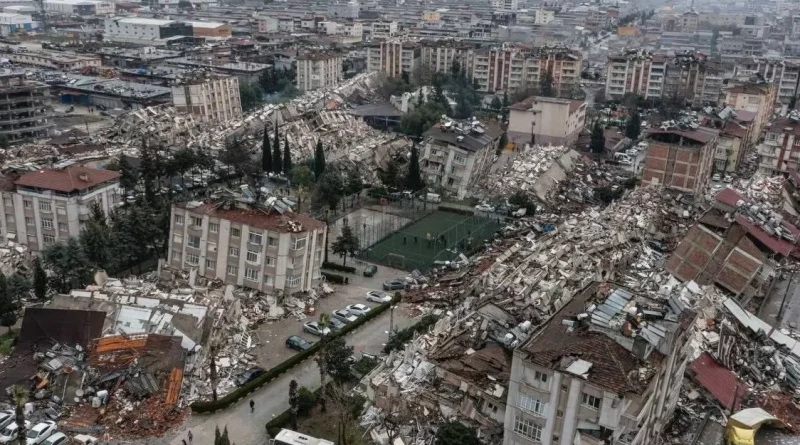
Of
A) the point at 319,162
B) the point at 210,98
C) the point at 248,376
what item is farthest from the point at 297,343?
the point at 210,98

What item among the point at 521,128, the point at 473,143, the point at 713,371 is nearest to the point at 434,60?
the point at 521,128

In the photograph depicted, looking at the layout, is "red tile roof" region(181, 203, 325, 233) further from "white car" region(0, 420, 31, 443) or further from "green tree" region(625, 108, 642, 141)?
"green tree" region(625, 108, 642, 141)

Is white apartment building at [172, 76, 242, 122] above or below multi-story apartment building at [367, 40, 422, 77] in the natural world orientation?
below

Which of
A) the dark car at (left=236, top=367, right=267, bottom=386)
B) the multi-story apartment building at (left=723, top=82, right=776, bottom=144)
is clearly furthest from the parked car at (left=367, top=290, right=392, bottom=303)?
the multi-story apartment building at (left=723, top=82, right=776, bottom=144)

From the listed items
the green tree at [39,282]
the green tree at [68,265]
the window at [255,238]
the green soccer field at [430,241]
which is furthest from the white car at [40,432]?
the green soccer field at [430,241]

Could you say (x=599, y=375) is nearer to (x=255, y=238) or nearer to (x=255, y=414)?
(x=255, y=414)

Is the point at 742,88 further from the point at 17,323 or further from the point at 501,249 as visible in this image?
the point at 17,323

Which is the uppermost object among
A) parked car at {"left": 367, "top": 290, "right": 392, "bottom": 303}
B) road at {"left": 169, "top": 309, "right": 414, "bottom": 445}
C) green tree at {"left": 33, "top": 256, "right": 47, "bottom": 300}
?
green tree at {"left": 33, "top": 256, "right": 47, "bottom": 300}

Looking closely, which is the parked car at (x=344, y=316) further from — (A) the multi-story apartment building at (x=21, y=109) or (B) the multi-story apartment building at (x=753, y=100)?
(B) the multi-story apartment building at (x=753, y=100)
